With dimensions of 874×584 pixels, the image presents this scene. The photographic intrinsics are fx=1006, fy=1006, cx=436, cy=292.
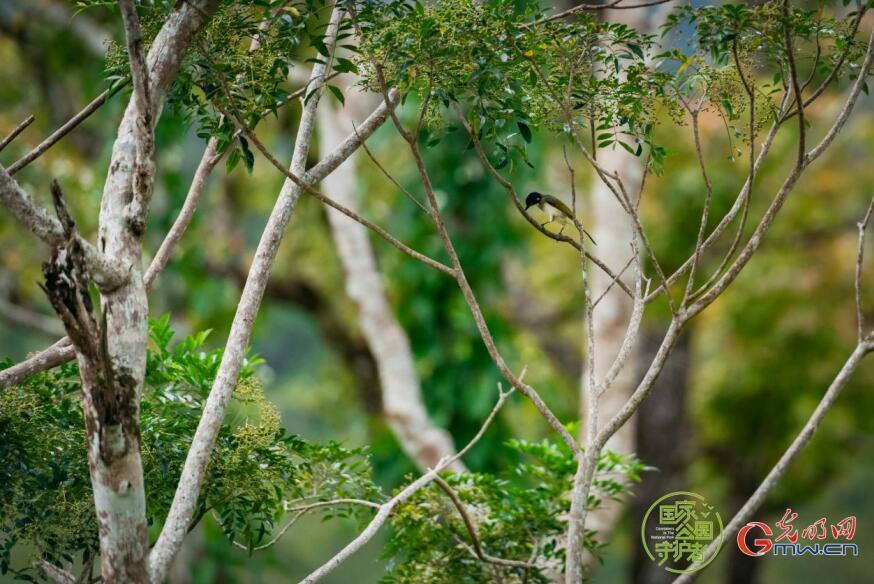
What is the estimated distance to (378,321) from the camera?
4.52m

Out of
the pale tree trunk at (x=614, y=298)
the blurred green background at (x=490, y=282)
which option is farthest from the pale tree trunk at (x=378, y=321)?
the pale tree trunk at (x=614, y=298)

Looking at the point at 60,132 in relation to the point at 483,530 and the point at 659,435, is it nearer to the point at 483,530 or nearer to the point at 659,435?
the point at 483,530

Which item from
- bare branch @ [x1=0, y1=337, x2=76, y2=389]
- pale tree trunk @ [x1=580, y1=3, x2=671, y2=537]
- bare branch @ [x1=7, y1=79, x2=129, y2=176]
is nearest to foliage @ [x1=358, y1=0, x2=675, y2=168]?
bare branch @ [x1=7, y1=79, x2=129, y2=176]

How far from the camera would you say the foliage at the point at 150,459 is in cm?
181

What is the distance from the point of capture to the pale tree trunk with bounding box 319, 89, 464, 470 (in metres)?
4.42

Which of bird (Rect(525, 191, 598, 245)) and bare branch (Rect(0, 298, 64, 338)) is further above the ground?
bare branch (Rect(0, 298, 64, 338))

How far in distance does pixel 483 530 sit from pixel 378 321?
7.77ft

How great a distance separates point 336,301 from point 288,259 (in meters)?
0.57

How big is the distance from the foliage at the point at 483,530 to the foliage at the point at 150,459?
309 millimetres

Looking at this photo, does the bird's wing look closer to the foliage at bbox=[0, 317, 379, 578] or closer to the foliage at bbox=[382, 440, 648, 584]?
the foliage at bbox=[382, 440, 648, 584]

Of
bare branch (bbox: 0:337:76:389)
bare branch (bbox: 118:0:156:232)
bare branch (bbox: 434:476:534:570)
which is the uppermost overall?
bare branch (bbox: 118:0:156:232)

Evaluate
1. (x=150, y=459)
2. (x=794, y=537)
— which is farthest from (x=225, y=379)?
(x=794, y=537)

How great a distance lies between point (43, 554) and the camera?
185cm

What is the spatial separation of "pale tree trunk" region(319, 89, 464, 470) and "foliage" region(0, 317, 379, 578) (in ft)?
7.94
